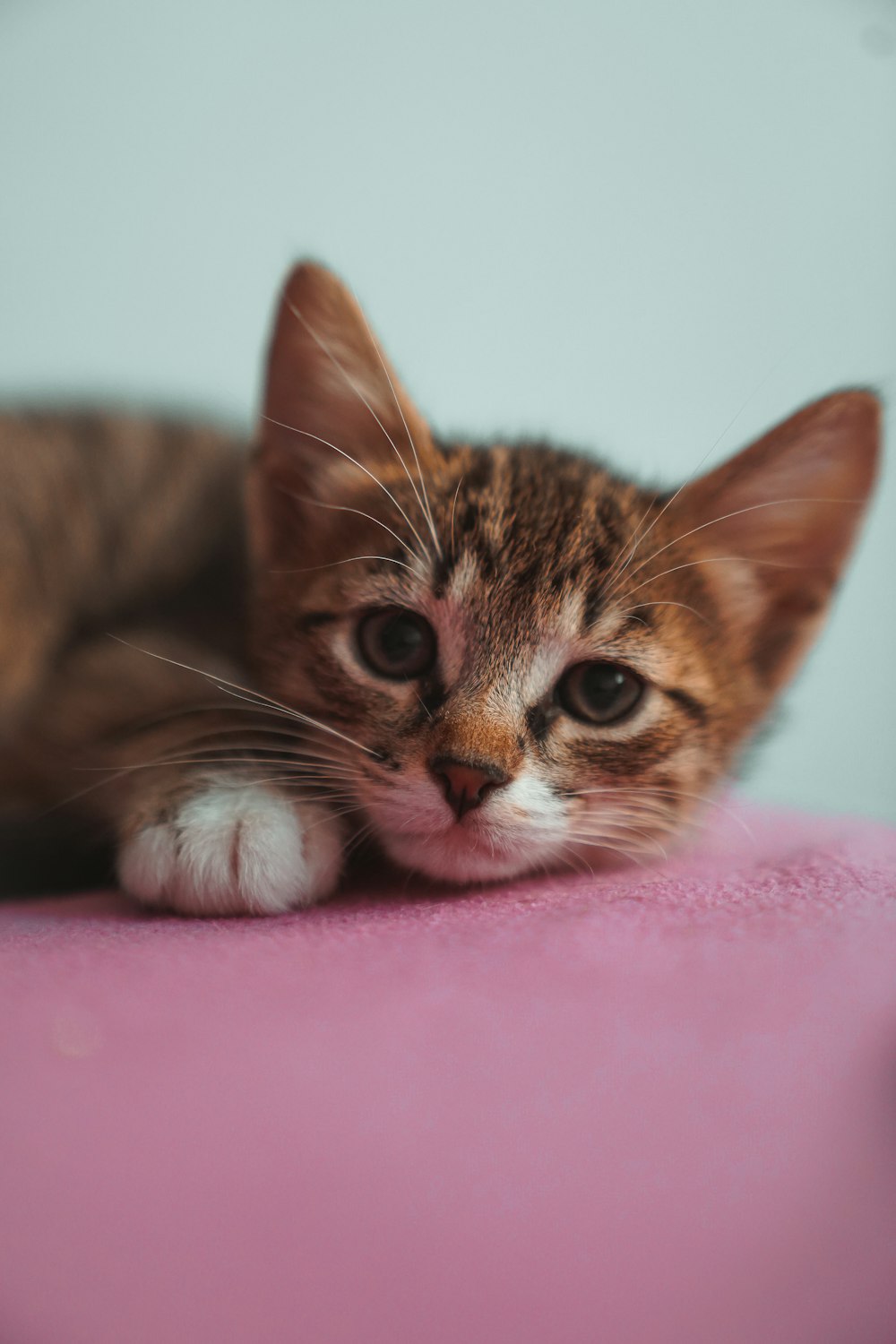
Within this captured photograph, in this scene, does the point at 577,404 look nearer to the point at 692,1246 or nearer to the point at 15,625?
the point at 15,625

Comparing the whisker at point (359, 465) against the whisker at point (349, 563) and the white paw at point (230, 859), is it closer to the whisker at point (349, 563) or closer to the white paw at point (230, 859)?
the whisker at point (349, 563)

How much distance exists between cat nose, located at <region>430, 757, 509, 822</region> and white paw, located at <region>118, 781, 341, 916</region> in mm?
133

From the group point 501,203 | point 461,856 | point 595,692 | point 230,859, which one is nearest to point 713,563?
point 595,692

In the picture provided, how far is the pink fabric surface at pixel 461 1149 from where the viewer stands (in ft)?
1.59

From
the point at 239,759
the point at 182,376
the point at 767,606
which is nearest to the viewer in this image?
the point at 239,759

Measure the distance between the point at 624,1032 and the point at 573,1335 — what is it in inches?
6.0

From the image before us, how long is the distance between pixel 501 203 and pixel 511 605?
3.43 ft

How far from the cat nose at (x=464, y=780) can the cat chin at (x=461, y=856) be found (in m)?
0.03

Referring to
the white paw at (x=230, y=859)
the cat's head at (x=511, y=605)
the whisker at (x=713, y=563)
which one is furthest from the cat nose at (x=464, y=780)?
the whisker at (x=713, y=563)

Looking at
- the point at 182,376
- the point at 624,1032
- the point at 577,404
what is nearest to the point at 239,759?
the point at 624,1032

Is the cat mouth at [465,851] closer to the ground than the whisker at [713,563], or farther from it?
closer to the ground

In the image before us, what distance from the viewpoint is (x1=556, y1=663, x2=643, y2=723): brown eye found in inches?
35.4

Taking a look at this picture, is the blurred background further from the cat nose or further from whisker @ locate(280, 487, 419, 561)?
the cat nose

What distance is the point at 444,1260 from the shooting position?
49 cm
